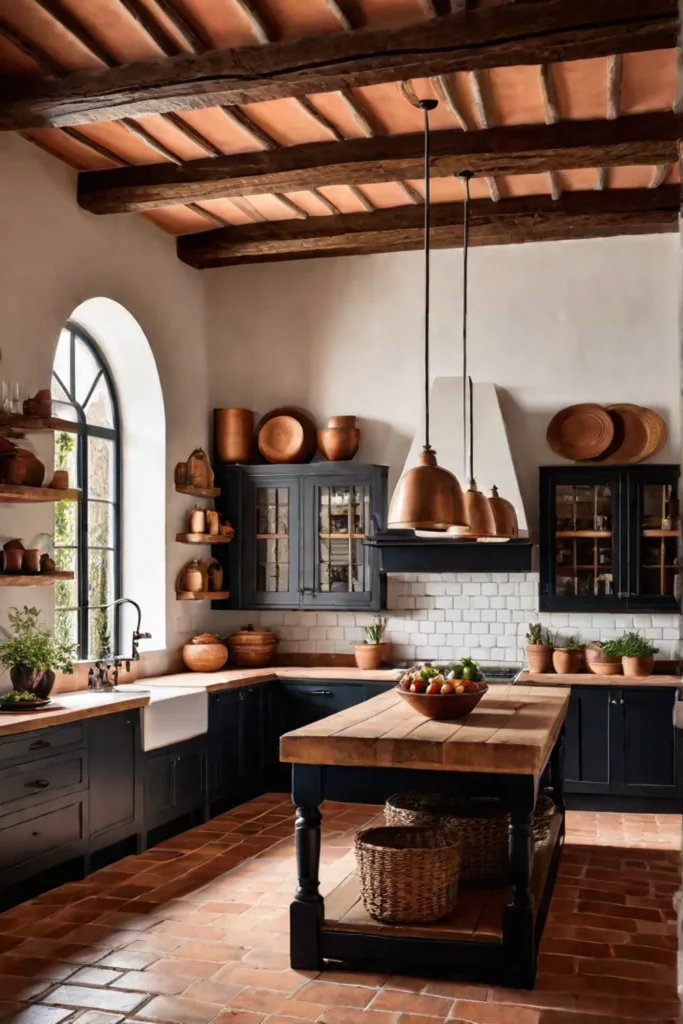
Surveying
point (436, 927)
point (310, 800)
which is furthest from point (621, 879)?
point (310, 800)

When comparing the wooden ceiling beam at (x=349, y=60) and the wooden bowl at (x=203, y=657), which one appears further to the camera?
the wooden bowl at (x=203, y=657)

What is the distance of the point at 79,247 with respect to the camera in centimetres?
696

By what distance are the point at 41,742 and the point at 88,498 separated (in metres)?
2.52

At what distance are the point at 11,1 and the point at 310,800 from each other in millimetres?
3772

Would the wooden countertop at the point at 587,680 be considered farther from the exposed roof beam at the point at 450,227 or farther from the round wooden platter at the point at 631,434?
the exposed roof beam at the point at 450,227

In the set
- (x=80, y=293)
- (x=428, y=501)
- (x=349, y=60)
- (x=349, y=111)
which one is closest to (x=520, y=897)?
(x=428, y=501)

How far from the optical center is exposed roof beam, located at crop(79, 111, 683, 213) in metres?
6.05

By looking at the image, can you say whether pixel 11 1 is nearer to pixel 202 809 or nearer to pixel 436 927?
pixel 436 927

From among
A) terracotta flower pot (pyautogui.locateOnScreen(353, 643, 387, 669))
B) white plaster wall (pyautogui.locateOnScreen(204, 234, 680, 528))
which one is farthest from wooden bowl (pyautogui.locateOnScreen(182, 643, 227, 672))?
white plaster wall (pyautogui.locateOnScreen(204, 234, 680, 528))

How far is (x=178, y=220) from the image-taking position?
804 centimetres

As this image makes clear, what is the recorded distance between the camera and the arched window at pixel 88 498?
7.24 m

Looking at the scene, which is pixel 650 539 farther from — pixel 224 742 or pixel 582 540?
pixel 224 742

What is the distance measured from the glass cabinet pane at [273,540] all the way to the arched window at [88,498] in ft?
3.88

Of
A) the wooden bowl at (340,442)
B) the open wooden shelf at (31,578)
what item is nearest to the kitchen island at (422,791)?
the open wooden shelf at (31,578)
